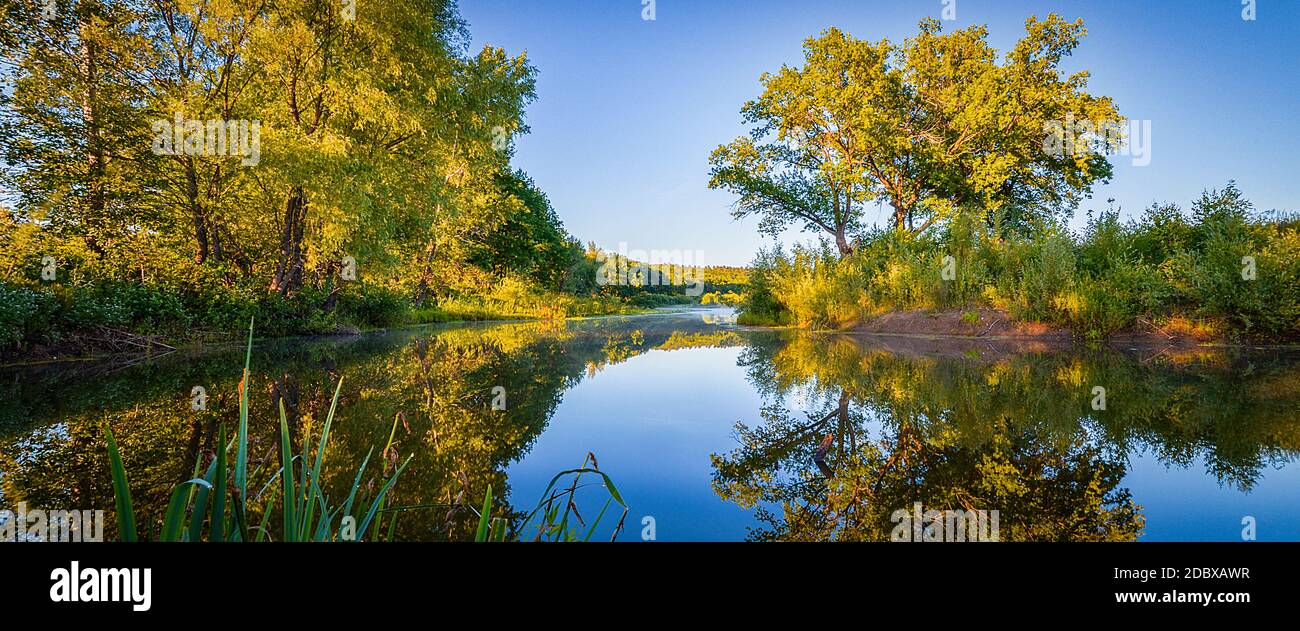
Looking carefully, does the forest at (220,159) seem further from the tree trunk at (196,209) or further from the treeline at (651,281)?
the treeline at (651,281)

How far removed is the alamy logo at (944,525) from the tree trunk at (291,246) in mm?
11607

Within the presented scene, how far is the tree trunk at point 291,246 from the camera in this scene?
32.1 ft

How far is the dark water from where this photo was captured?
1463 mm

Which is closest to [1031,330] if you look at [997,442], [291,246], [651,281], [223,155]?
[997,442]

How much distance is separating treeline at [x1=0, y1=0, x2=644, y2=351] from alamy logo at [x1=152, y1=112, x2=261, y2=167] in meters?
0.03

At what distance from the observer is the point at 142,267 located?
25.5 feet

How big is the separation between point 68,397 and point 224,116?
28.3 feet

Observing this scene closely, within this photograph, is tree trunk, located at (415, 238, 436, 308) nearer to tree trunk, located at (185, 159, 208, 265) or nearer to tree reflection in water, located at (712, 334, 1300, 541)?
tree trunk, located at (185, 159, 208, 265)

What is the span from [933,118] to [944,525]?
1750 cm

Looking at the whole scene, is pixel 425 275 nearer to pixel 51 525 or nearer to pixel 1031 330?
pixel 1031 330

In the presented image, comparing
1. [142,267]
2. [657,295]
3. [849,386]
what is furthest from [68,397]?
[657,295]

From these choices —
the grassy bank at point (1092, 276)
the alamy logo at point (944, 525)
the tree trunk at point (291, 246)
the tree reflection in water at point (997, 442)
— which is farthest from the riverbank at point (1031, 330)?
the tree trunk at point (291, 246)
